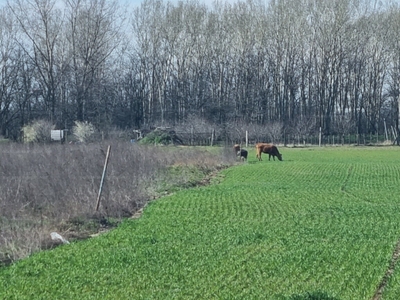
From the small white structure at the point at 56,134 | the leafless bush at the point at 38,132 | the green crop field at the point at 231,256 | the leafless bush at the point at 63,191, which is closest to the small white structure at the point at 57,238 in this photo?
the leafless bush at the point at 63,191

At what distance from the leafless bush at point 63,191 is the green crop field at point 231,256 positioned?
37.9 inches

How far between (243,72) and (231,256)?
218 ft

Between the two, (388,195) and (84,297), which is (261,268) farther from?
(388,195)

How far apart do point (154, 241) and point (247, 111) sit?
211 ft

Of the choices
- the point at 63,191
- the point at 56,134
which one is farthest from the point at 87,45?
the point at 63,191

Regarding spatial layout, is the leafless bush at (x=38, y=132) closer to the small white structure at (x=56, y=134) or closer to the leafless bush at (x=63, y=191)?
the small white structure at (x=56, y=134)

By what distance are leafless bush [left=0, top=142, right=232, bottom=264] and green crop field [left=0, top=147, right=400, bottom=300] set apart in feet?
3.15

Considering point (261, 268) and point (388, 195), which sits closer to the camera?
point (261, 268)

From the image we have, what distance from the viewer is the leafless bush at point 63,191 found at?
15.2 meters

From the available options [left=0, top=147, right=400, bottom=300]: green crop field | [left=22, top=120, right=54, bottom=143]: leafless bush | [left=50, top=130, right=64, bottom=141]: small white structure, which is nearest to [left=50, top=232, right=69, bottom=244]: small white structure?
[left=0, top=147, right=400, bottom=300]: green crop field

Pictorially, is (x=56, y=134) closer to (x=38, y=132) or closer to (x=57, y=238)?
(x=38, y=132)

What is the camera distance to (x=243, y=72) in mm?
78000

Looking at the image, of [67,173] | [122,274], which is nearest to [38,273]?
[122,274]

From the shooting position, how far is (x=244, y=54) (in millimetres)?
76562
